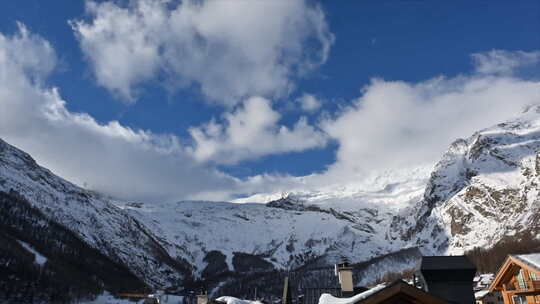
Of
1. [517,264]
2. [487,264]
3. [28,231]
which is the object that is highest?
[28,231]

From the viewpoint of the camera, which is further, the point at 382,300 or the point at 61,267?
the point at 61,267

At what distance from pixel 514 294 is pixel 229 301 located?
61.7 feet

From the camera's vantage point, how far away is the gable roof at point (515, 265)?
26663 mm

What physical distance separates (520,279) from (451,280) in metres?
9.43

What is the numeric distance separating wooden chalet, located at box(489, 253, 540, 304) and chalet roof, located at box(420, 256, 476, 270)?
636cm

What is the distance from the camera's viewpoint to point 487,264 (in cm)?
18275

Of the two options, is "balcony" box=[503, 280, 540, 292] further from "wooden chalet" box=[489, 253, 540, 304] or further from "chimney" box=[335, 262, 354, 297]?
"chimney" box=[335, 262, 354, 297]

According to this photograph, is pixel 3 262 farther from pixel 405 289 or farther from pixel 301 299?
pixel 405 289

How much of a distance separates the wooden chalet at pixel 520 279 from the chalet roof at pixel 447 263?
636 centimetres

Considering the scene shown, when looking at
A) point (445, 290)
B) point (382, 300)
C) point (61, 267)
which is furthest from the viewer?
point (61, 267)

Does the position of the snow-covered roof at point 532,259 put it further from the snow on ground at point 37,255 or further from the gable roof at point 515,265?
the snow on ground at point 37,255

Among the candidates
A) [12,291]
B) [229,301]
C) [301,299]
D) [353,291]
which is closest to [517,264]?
[353,291]

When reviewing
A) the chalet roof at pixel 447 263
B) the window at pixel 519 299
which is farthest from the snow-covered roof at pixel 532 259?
the chalet roof at pixel 447 263

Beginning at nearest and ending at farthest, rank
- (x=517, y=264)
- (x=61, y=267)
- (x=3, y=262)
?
(x=517, y=264)
(x=3, y=262)
(x=61, y=267)
